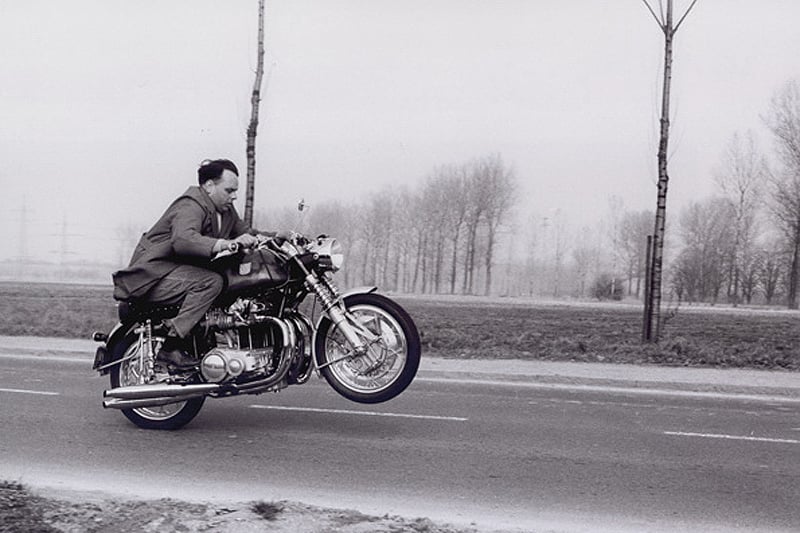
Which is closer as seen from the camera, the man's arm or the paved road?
the paved road

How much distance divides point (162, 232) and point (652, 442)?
382cm

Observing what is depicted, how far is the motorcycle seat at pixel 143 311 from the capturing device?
6516 millimetres

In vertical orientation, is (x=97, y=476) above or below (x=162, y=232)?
below

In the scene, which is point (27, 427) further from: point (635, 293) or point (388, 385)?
point (635, 293)

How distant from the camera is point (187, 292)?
6309 millimetres

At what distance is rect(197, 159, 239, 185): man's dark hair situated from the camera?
6555 millimetres

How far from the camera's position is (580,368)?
39.8 feet

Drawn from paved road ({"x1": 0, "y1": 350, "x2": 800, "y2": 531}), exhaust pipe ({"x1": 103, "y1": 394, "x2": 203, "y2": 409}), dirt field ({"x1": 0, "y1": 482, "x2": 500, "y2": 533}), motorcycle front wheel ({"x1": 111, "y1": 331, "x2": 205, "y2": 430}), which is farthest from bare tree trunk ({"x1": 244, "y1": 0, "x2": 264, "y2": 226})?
dirt field ({"x1": 0, "y1": 482, "x2": 500, "y2": 533})

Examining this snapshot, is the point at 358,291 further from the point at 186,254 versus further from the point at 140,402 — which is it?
the point at 140,402

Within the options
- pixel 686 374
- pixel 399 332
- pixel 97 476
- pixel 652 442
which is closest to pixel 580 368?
pixel 686 374

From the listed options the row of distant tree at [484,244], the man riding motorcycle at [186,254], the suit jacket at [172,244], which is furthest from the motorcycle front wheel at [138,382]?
the row of distant tree at [484,244]

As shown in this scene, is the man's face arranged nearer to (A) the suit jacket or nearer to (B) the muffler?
(A) the suit jacket

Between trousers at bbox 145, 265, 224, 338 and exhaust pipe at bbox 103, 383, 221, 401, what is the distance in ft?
1.24

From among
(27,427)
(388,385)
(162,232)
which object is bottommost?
(27,427)
